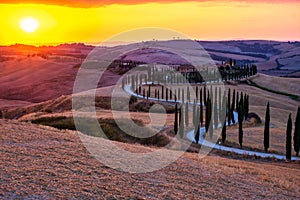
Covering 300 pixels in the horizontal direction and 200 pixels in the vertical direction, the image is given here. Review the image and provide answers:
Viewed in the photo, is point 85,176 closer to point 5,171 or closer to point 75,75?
point 5,171

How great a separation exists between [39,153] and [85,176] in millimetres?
3142

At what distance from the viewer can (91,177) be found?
15914 mm

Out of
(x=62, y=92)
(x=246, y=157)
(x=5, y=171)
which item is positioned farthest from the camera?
(x=62, y=92)

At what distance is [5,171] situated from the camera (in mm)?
14969

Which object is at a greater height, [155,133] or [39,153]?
[39,153]

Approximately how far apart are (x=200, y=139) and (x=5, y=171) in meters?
32.2

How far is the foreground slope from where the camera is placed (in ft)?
46.8

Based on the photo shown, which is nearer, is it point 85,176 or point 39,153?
point 85,176

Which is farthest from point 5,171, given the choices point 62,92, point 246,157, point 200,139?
point 62,92

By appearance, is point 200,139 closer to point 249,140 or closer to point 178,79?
point 249,140

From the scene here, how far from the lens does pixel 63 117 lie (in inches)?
1853

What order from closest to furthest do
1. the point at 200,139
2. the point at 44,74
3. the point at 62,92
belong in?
the point at 200,139 < the point at 62,92 < the point at 44,74

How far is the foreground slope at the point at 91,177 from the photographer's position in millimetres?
14250

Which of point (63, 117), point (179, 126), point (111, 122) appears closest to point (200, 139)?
point (179, 126)
